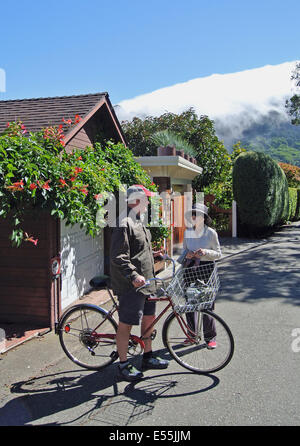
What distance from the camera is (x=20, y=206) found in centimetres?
502

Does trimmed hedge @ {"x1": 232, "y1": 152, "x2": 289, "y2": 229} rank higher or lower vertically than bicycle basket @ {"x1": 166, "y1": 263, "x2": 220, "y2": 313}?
higher

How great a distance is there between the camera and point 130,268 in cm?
382

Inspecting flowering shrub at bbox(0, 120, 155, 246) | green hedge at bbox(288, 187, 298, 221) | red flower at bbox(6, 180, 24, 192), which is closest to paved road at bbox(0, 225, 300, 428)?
flowering shrub at bbox(0, 120, 155, 246)

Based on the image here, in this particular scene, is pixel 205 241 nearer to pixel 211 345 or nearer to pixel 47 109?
pixel 211 345

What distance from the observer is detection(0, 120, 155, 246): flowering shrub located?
465 cm

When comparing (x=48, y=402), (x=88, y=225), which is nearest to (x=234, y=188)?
(x=88, y=225)

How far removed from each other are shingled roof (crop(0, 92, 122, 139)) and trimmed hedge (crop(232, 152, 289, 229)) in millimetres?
8855

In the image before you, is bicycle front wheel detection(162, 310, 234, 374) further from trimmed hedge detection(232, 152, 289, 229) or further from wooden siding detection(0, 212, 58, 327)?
trimmed hedge detection(232, 152, 289, 229)

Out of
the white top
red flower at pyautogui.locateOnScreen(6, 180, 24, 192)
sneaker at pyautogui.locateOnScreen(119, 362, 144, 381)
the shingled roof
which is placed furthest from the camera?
the shingled roof

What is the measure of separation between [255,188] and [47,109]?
1072 cm

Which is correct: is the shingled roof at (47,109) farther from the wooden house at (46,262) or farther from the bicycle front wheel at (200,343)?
the bicycle front wheel at (200,343)

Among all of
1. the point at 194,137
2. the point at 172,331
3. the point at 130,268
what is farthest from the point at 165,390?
the point at 194,137

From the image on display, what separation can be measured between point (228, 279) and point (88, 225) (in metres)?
4.20

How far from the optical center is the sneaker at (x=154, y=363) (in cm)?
433
